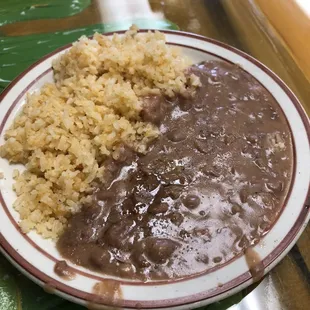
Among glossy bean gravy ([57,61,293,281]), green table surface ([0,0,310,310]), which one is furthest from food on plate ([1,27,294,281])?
green table surface ([0,0,310,310])

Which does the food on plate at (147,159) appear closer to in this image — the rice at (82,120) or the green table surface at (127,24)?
the rice at (82,120)

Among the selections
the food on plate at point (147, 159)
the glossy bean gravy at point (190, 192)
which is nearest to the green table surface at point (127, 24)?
the food on plate at point (147, 159)

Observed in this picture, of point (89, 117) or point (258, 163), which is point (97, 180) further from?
point (258, 163)

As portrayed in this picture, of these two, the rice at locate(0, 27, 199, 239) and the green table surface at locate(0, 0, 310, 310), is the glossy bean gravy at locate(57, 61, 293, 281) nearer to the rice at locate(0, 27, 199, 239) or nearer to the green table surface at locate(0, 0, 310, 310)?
the rice at locate(0, 27, 199, 239)

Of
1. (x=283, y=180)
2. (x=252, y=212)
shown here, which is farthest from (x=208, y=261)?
(x=283, y=180)

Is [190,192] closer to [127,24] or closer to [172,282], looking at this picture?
Result: [172,282]

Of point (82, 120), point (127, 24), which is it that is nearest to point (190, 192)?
point (82, 120)
